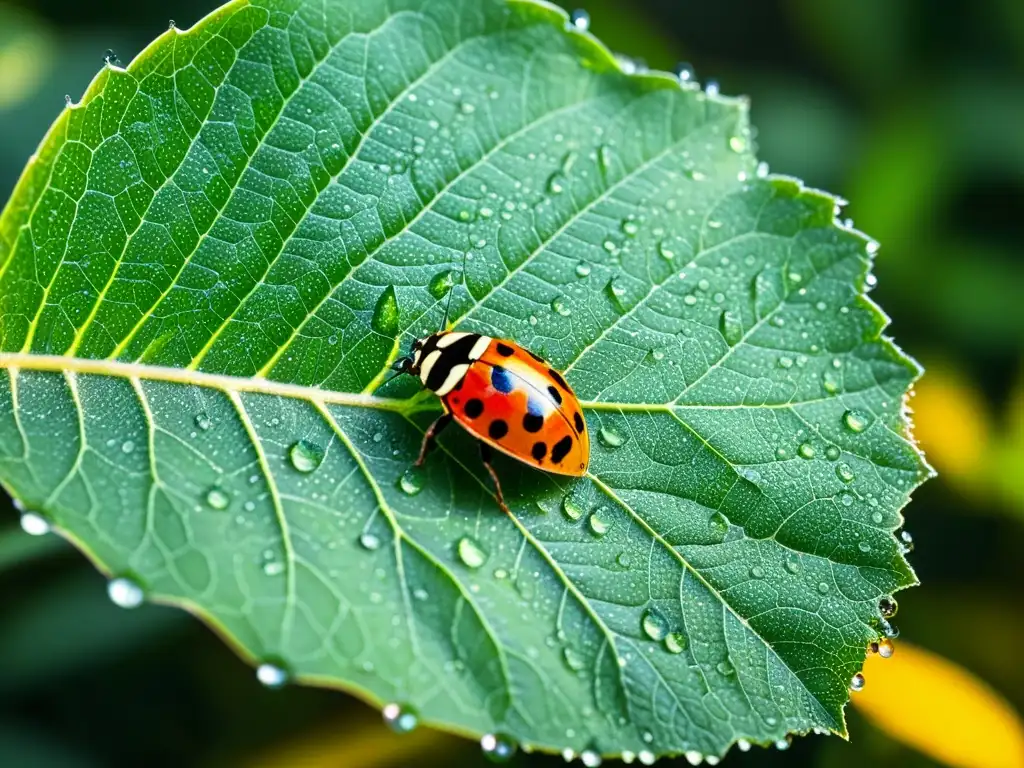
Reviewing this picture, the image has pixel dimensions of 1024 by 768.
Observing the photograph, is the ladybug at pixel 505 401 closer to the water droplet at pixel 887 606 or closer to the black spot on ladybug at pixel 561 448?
the black spot on ladybug at pixel 561 448

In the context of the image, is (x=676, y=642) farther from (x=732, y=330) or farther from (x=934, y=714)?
(x=934, y=714)

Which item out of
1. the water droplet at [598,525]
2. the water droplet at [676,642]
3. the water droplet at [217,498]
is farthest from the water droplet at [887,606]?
the water droplet at [217,498]

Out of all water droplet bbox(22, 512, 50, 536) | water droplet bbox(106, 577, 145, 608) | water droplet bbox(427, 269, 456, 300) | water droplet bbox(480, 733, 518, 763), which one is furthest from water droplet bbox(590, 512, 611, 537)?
water droplet bbox(22, 512, 50, 536)

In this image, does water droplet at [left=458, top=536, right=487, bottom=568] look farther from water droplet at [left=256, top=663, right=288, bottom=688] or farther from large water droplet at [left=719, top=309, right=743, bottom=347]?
large water droplet at [left=719, top=309, right=743, bottom=347]

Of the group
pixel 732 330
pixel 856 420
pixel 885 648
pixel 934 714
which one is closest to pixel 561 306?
pixel 732 330

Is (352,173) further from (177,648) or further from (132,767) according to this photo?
(132,767)

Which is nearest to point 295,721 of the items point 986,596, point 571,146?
point 571,146
